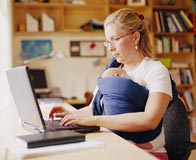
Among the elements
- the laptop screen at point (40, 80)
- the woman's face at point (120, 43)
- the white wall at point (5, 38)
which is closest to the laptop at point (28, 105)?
the woman's face at point (120, 43)

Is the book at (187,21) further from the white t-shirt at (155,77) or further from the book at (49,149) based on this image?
the book at (49,149)

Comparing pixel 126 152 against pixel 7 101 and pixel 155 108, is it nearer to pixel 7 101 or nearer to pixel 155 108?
pixel 155 108

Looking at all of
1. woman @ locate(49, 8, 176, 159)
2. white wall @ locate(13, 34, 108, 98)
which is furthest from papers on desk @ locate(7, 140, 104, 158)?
white wall @ locate(13, 34, 108, 98)

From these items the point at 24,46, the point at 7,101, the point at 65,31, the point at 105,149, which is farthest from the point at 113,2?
the point at 105,149

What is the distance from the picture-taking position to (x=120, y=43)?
5.38 feet

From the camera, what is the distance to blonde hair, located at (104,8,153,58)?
1632 mm

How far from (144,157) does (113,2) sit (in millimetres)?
4089

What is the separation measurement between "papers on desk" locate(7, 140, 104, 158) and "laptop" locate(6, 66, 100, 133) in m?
0.17

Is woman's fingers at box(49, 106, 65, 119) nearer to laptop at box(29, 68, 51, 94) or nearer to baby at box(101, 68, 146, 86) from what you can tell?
baby at box(101, 68, 146, 86)

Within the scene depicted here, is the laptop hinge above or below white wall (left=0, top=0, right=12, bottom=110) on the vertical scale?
below

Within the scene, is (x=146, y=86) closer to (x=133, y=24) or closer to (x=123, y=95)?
(x=123, y=95)

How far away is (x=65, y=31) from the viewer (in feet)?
15.1

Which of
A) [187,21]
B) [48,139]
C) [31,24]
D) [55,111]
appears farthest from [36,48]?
[48,139]

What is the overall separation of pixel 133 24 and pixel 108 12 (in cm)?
320
